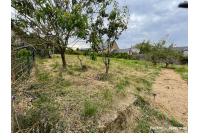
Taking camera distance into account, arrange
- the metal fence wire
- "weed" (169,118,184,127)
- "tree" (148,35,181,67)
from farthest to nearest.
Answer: "tree" (148,35,181,67), "weed" (169,118,184,127), the metal fence wire

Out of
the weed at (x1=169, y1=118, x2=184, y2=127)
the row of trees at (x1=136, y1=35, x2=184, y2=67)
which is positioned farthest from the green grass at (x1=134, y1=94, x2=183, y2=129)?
the row of trees at (x1=136, y1=35, x2=184, y2=67)

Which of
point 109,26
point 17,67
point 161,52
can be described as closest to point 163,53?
point 161,52

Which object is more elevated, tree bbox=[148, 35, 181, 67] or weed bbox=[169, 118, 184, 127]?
tree bbox=[148, 35, 181, 67]

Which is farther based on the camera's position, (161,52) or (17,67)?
(161,52)

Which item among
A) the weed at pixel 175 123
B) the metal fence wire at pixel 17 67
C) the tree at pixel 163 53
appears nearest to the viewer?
the metal fence wire at pixel 17 67

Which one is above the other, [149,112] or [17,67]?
[17,67]

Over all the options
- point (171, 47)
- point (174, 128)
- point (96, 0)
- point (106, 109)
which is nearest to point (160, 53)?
point (171, 47)

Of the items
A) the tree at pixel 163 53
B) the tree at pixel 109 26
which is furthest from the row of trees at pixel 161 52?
the tree at pixel 109 26

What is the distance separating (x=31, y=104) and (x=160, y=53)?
12.5 metres

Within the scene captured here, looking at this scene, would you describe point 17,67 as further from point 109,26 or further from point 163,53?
point 163,53

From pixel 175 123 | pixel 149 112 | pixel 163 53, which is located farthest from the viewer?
pixel 163 53

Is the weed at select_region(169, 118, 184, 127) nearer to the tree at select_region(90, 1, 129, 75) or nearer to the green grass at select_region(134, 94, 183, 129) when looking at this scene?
the green grass at select_region(134, 94, 183, 129)

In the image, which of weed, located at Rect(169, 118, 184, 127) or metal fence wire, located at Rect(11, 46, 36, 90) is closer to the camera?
metal fence wire, located at Rect(11, 46, 36, 90)

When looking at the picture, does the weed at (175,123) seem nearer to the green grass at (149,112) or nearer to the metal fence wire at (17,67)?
the green grass at (149,112)
